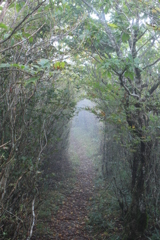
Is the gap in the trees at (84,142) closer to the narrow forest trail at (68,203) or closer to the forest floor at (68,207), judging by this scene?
the narrow forest trail at (68,203)

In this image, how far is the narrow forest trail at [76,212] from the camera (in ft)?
15.2

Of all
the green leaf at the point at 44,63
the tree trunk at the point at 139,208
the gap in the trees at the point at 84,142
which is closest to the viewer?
the green leaf at the point at 44,63

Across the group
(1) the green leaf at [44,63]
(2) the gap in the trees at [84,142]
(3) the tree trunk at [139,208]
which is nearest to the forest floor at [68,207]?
(3) the tree trunk at [139,208]

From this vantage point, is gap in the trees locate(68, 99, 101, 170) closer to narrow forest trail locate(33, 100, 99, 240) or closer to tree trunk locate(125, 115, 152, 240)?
narrow forest trail locate(33, 100, 99, 240)

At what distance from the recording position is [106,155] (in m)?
8.73

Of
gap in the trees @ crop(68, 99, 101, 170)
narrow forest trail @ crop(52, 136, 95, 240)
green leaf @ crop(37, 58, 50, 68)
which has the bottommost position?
narrow forest trail @ crop(52, 136, 95, 240)

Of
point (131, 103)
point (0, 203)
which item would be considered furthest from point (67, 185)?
point (0, 203)

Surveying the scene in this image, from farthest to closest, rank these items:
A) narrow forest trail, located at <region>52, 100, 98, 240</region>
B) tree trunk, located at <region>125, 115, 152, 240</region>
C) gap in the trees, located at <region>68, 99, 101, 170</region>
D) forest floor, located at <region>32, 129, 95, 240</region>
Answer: gap in the trees, located at <region>68, 99, 101, 170</region>, narrow forest trail, located at <region>52, 100, 98, 240</region>, forest floor, located at <region>32, 129, 95, 240</region>, tree trunk, located at <region>125, 115, 152, 240</region>

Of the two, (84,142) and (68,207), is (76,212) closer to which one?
(68,207)

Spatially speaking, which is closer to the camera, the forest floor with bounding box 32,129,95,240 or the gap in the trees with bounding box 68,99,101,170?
the forest floor with bounding box 32,129,95,240

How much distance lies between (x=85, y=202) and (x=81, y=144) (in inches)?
392

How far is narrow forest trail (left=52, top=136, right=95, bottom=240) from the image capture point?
4637 mm

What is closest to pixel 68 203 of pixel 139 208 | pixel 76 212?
pixel 76 212

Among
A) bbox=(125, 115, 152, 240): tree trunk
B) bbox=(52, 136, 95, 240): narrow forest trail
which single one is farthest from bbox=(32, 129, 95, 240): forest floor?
bbox=(125, 115, 152, 240): tree trunk
